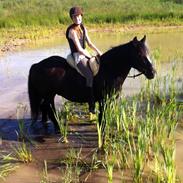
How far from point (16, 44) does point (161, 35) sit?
22.3 feet

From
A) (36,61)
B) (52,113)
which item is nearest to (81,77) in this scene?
(52,113)

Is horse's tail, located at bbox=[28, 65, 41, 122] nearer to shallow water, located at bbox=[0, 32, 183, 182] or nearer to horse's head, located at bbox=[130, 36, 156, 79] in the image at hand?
shallow water, located at bbox=[0, 32, 183, 182]

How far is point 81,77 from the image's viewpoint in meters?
6.73

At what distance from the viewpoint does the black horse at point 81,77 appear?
20.7 ft

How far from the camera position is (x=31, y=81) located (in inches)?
283

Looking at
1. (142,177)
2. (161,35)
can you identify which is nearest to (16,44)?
(161,35)

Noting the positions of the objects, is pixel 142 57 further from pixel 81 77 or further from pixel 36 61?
pixel 36 61

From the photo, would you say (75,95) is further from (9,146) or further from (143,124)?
(143,124)

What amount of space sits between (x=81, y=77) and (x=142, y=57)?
1.06 metres

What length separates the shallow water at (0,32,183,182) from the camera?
7.85m

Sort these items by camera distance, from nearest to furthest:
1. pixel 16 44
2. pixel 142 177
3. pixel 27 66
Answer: pixel 142 177 → pixel 27 66 → pixel 16 44

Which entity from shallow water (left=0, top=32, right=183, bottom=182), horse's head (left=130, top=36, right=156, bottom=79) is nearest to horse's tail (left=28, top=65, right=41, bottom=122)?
shallow water (left=0, top=32, right=183, bottom=182)

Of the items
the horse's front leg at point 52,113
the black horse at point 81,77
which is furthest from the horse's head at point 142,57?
the horse's front leg at point 52,113

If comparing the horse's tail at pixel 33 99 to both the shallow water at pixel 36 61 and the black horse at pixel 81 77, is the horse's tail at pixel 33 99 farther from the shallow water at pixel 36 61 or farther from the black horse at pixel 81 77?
the shallow water at pixel 36 61
